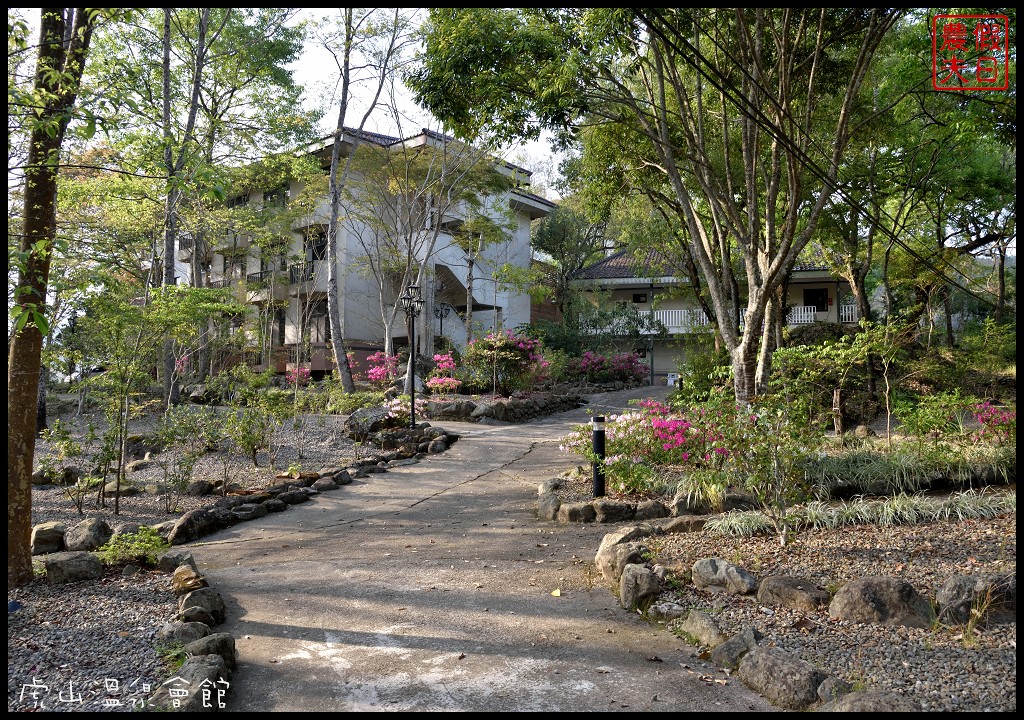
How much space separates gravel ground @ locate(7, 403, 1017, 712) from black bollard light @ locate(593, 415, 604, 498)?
1.84 m

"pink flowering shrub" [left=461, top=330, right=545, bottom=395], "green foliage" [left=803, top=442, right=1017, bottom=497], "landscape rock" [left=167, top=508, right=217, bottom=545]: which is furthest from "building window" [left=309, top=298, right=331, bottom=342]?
"green foliage" [left=803, top=442, right=1017, bottom=497]

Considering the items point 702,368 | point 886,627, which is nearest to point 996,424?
point 886,627

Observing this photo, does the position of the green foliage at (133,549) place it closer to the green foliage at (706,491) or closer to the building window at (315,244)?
the green foliage at (706,491)

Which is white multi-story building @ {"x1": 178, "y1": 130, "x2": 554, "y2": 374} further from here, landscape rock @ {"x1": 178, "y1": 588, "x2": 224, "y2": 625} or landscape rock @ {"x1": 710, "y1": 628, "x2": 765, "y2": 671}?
landscape rock @ {"x1": 710, "y1": 628, "x2": 765, "y2": 671}

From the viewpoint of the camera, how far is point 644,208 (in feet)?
53.4

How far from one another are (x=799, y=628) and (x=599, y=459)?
3834 millimetres

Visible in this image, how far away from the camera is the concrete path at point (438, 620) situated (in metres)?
3.13

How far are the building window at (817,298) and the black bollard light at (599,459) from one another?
24.2 m

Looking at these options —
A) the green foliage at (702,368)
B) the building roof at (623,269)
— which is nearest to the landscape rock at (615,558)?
the green foliage at (702,368)

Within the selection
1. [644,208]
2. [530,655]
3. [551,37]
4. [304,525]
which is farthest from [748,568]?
[644,208]

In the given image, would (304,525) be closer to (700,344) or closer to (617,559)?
(617,559)

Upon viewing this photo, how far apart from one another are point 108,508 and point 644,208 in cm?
1301

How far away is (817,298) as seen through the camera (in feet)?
94.2

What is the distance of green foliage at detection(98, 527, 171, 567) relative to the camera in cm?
490
